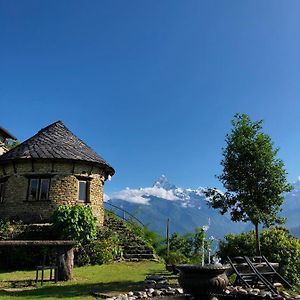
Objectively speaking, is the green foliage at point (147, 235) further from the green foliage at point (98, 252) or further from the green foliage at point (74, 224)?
the green foliage at point (74, 224)

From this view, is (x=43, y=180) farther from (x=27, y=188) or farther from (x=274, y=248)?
(x=274, y=248)

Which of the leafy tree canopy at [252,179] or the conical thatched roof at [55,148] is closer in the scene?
the leafy tree canopy at [252,179]

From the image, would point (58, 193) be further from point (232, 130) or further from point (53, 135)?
point (232, 130)

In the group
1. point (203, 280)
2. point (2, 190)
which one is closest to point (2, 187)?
point (2, 190)

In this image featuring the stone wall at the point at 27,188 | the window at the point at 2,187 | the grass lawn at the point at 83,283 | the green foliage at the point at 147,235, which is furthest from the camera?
the green foliage at the point at 147,235

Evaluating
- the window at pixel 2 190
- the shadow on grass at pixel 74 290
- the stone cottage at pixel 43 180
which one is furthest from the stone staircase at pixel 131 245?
the shadow on grass at pixel 74 290

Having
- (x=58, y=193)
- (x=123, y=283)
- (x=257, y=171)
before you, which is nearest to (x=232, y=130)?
(x=257, y=171)

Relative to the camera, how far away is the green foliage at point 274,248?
1566cm

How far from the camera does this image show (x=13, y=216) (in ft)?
76.3

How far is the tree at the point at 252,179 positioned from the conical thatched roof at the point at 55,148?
10942 millimetres

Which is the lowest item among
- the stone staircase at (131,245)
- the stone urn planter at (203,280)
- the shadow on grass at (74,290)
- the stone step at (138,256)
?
the shadow on grass at (74,290)

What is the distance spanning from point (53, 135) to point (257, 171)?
15.8m

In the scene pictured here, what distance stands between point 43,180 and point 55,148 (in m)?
2.28

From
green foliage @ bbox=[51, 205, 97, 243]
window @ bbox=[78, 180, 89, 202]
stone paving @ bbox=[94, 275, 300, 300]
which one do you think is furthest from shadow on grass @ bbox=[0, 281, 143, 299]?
window @ bbox=[78, 180, 89, 202]
